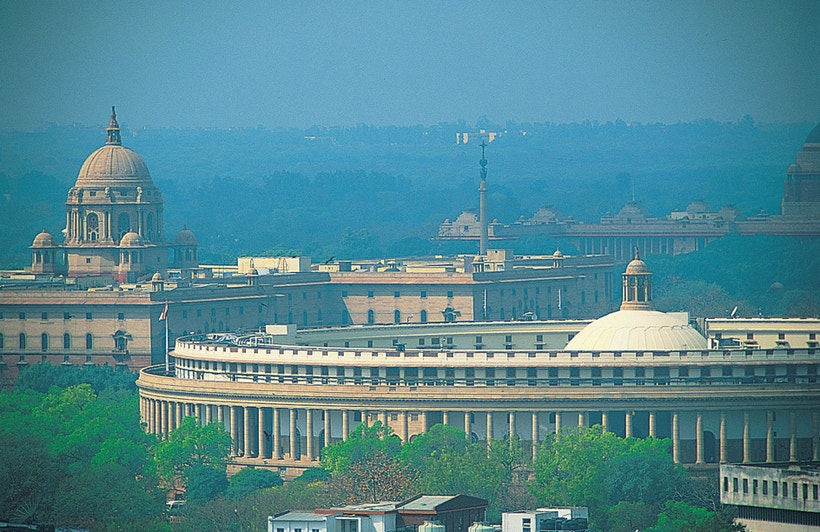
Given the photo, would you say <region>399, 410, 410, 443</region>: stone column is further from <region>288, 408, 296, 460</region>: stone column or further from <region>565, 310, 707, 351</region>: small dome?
<region>565, 310, 707, 351</region>: small dome

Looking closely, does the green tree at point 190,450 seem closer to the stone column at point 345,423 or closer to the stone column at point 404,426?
the stone column at point 345,423

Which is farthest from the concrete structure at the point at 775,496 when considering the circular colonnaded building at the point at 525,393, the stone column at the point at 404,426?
the stone column at the point at 404,426

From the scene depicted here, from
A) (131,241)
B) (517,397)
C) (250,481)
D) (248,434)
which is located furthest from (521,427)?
(131,241)

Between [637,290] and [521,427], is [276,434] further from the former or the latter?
[637,290]

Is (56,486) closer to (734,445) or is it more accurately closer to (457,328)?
(734,445)

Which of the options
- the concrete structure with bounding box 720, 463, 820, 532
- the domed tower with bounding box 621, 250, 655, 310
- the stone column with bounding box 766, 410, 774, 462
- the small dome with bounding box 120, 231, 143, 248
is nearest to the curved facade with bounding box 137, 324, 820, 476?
the stone column with bounding box 766, 410, 774, 462

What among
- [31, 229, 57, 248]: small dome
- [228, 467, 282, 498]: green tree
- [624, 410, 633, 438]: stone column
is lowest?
[228, 467, 282, 498]: green tree
